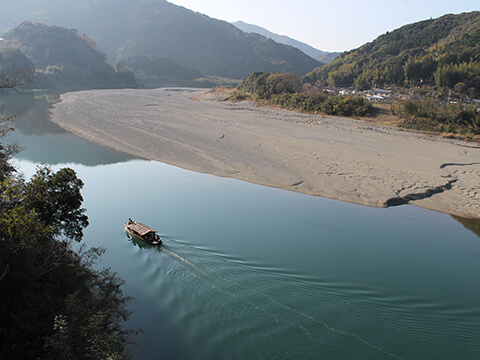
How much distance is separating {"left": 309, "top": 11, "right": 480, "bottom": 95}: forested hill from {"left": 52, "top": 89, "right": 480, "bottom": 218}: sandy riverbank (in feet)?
61.0

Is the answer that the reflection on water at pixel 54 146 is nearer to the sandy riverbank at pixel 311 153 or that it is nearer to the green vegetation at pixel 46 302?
the sandy riverbank at pixel 311 153

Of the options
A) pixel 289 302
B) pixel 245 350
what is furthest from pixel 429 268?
pixel 245 350

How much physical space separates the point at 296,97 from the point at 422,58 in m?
22.4

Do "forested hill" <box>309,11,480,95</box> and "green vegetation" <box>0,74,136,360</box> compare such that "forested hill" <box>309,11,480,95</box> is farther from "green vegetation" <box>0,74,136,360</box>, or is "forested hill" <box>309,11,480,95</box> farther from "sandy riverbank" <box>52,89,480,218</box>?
"green vegetation" <box>0,74,136,360</box>

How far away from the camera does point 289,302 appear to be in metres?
7.98

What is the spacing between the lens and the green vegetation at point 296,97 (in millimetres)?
33219

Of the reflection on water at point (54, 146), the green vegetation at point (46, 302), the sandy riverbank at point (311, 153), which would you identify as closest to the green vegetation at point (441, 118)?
the sandy riverbank at point (311, 153)

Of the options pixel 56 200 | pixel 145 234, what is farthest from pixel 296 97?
pixel 56 200

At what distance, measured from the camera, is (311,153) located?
2075 cm

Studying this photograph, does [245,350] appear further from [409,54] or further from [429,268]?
[409,54]

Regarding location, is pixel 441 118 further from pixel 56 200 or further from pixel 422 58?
pixel 56 200

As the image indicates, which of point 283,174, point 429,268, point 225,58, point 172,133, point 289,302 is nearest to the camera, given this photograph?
point 289,302

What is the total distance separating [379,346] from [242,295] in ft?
10.2

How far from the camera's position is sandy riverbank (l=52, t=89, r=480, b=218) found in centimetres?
1545
